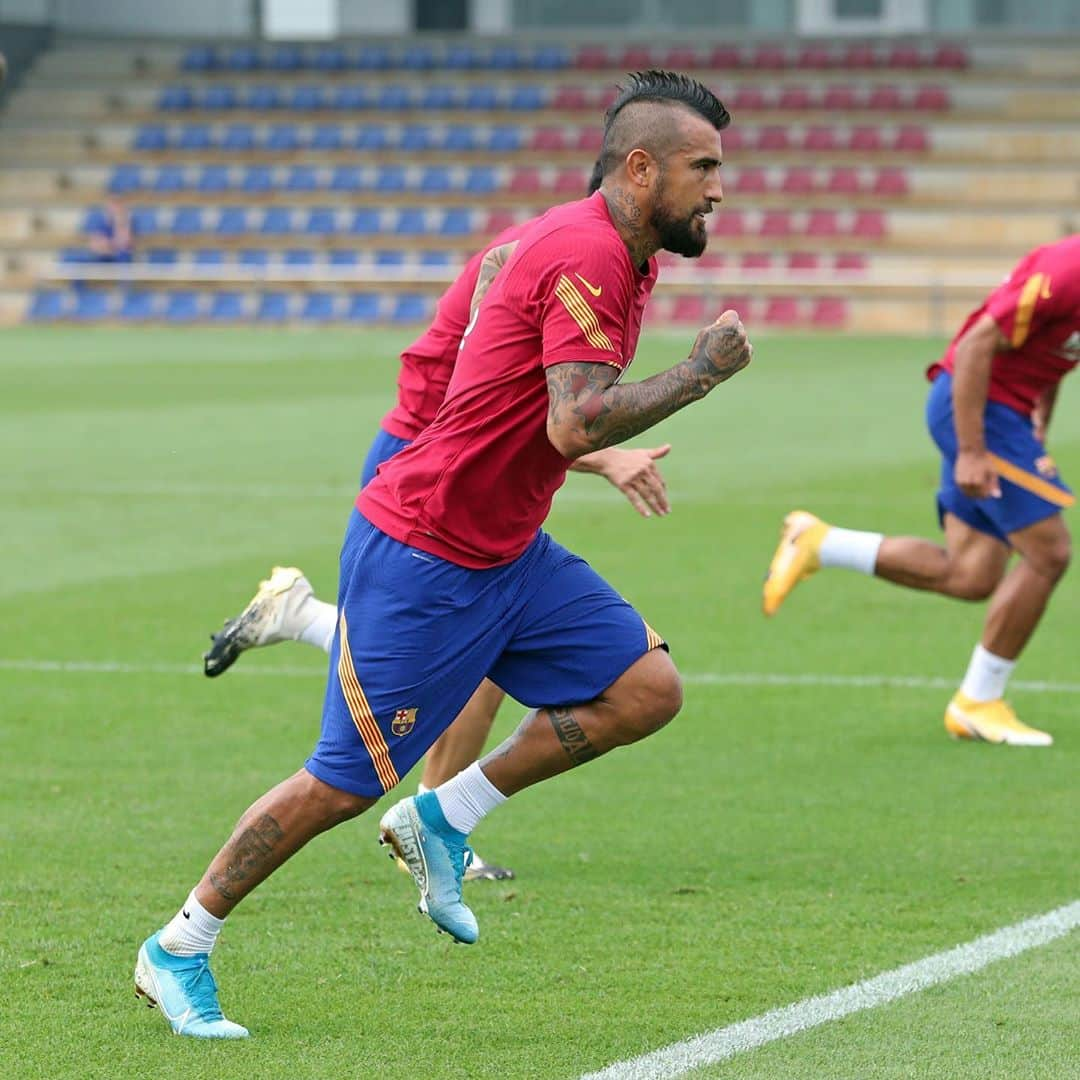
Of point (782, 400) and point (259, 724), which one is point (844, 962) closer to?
point (259, 724)

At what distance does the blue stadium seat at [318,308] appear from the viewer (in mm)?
37375

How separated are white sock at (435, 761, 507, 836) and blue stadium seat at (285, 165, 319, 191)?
37.1 metres

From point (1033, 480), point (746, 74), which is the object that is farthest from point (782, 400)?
point (746, 74)

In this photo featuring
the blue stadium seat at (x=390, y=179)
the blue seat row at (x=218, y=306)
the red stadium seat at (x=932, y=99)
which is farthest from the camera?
the blue stadium seat at (x=390, y=179)

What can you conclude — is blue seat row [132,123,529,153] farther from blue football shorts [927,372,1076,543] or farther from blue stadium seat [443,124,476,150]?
blue football shorts [927,372,1076,543]

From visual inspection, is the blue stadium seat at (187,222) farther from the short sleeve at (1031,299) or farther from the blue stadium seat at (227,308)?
the short sleeve at (1031,299)

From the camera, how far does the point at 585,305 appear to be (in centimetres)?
464

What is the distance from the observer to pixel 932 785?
7465mm

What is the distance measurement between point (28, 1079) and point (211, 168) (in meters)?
39.1

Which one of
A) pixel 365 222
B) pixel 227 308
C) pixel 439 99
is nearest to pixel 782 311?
pixel 365 222

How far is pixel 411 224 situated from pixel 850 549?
31460 mm

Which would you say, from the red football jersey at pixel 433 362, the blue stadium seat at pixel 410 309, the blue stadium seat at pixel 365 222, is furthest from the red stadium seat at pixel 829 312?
the red football jersey at pixel 433 362

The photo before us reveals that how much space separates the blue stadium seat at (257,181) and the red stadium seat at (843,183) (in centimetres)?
1075

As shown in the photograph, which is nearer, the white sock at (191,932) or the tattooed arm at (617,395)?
the tattooed arm at (617,395)
